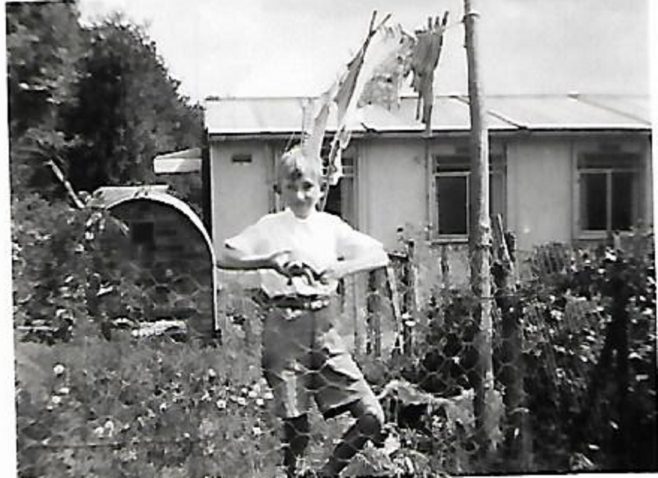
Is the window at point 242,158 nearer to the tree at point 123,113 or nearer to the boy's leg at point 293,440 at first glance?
the tree at point 123,113

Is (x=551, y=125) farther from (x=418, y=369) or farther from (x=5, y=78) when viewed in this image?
(x=5, y=78)

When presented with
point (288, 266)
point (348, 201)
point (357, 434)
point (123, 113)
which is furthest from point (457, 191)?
point (123, 113)

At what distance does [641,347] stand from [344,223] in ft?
1.55

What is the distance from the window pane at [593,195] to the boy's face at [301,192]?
1.25ft

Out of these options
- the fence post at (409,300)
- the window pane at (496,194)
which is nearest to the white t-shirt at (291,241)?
the fence post at (409,300)

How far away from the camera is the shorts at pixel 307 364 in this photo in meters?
1.83

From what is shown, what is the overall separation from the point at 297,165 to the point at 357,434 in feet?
1.30

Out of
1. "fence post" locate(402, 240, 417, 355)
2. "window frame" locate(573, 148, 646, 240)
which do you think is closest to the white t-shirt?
"fence post" locate(402, 240, 417, 355)

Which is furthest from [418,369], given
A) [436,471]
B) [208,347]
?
[208,347]

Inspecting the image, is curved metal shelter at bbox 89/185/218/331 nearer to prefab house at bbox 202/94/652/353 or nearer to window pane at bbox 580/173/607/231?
prefab house at bbox 202/94/652/353

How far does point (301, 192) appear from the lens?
5.97ft

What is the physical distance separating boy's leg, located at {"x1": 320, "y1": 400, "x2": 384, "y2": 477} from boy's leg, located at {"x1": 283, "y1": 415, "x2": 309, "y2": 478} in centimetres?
4

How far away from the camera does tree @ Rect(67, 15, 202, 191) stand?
1.82 metres

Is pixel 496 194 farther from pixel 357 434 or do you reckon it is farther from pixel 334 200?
pixel 357 434
